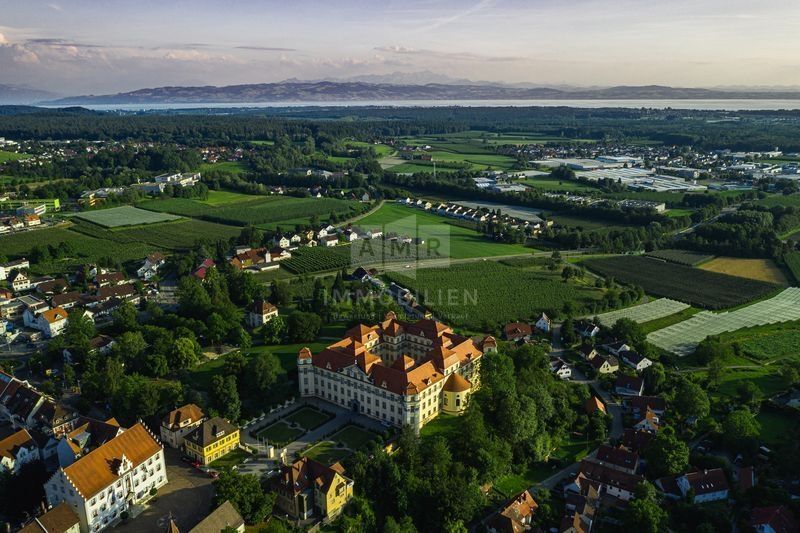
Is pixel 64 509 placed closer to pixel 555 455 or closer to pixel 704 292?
pixel 555 455

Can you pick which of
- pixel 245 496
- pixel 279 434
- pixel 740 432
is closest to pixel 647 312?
pixel 740 432

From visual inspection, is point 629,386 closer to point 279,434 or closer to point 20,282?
point 279,434

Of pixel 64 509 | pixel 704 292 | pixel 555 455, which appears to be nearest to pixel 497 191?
pixel 704 292

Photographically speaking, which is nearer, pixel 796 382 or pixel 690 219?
pixel 796 382

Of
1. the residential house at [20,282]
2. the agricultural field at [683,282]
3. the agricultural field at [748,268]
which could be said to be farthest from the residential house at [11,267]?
the agricultural field at [748,268]

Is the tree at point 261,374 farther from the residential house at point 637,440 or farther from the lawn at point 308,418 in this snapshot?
the residential house at point 637,440

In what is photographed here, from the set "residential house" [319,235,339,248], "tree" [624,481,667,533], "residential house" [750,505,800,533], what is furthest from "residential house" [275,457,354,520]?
"residential house" [319,235,339,248]

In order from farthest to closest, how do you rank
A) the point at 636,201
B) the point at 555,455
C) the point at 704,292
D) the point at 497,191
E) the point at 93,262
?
the point at 497,191 → the point at 636,201 → the point at 93,262 → the point at 704,292 → the point at 555,455

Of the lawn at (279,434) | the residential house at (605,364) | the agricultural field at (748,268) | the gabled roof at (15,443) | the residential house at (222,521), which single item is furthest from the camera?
the agricultural field at (748,268)
